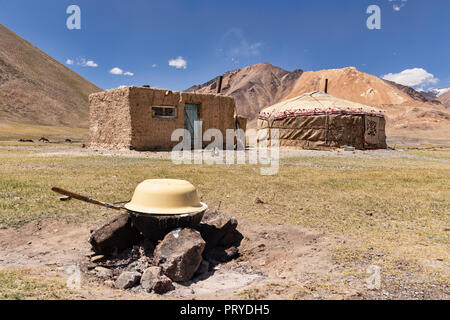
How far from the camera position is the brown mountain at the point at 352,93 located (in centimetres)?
4659

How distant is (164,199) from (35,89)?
69373 millimetres

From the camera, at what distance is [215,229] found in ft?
11.6

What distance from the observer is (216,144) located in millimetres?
15859

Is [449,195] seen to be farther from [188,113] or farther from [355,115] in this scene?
[355,115]

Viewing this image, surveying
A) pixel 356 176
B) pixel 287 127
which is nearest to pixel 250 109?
pixel 287 127

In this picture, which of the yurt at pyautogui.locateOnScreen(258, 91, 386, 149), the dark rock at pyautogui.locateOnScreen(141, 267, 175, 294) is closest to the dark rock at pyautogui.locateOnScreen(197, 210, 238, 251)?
the dark rock at pyautogui.locateOnScreen(141, 267, 175, 294)

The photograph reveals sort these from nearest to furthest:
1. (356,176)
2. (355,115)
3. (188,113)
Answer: (356,176)
(188,113)
(355,115)

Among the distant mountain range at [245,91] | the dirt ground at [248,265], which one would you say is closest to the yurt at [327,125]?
the dirt ground at [248,265]

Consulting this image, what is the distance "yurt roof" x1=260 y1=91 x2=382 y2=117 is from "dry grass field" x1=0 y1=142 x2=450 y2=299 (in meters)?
11.1

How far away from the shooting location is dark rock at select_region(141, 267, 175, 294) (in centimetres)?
251

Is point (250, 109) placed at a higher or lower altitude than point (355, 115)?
higher

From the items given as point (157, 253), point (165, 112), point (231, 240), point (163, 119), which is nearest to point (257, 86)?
point (165, 112)
